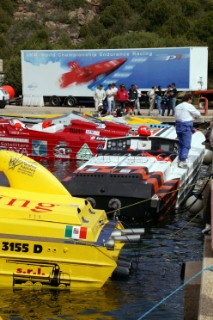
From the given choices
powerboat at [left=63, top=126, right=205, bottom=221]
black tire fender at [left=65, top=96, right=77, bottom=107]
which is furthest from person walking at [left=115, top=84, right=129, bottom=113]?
powerboat at [left=63, top=126, right=205, bottom=221]

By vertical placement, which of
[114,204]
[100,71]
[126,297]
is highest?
[100,71]

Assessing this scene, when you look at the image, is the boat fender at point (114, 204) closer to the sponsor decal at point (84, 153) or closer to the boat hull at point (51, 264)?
the boat hull at point (51, 264)

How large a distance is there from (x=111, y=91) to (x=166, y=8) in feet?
126

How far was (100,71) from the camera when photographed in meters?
36.1

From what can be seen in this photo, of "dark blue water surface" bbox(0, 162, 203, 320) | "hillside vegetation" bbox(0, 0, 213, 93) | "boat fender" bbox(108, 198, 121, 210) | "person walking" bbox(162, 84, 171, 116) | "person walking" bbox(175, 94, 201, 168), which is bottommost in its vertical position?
"dark blue water surface" bbox(0, 162, 203, 320)

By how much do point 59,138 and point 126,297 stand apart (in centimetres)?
1156

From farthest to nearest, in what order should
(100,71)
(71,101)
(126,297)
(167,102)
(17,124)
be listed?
(71,101), (100,71), (167,102), (17,124), (126,297)

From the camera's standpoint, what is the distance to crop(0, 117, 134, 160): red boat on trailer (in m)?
19.6

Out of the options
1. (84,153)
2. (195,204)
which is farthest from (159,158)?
(84,153)

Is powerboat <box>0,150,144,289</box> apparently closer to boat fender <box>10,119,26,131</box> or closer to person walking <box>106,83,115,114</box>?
boat fender <box>10,119,26,131</box>

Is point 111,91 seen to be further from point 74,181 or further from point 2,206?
point 2,206

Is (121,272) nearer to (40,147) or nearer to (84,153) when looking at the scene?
(84,153)

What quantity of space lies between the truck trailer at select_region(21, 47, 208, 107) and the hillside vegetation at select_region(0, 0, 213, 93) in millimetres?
19647

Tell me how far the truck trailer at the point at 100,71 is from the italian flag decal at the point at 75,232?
89.0 ft
